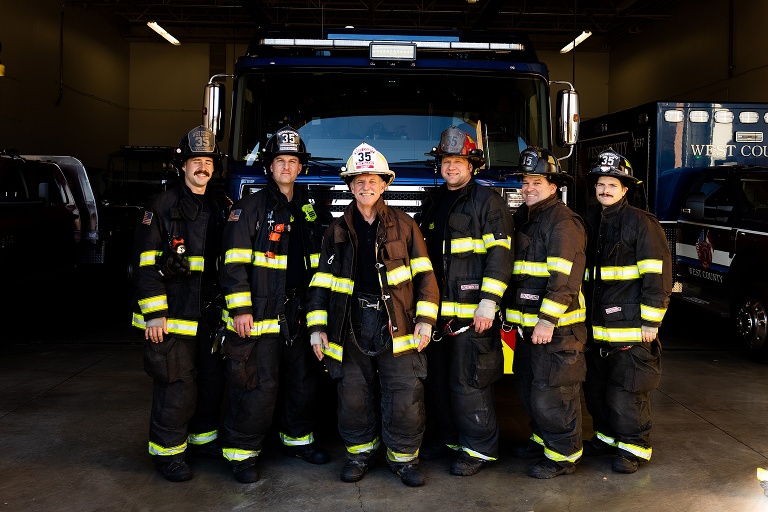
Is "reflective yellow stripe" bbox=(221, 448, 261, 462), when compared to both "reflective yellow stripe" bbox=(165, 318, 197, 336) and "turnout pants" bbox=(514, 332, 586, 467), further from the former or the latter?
"turnout pants" bbox=(514, 332, 586, 467)

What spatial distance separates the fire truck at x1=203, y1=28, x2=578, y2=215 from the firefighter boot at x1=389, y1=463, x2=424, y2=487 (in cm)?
223

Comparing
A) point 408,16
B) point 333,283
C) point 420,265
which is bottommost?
point 333,283

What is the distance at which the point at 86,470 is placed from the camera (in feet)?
15.0

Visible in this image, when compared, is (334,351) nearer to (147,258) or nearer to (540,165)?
(147,258)

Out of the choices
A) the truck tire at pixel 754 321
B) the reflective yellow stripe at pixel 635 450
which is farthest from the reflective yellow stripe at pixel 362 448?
the truck tire at pixel 754 321

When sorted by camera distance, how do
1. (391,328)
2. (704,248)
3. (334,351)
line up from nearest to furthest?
(391,328), (334,351), (704,248)

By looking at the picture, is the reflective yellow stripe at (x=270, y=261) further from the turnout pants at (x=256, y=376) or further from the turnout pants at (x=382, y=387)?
the turnout pants at (x=382, y=387)

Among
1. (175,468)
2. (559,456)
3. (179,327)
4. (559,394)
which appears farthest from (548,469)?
(179,327)

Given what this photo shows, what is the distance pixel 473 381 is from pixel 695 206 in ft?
17.7

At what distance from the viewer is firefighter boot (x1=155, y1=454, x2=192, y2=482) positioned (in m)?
4.36

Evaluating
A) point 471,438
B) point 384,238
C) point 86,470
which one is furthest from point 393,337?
point 86,470

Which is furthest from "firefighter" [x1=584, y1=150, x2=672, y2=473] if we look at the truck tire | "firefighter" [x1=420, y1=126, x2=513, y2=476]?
the truck tire

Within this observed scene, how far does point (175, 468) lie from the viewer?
4379 millimetres

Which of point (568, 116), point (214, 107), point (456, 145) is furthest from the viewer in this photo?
point (568, 116)
